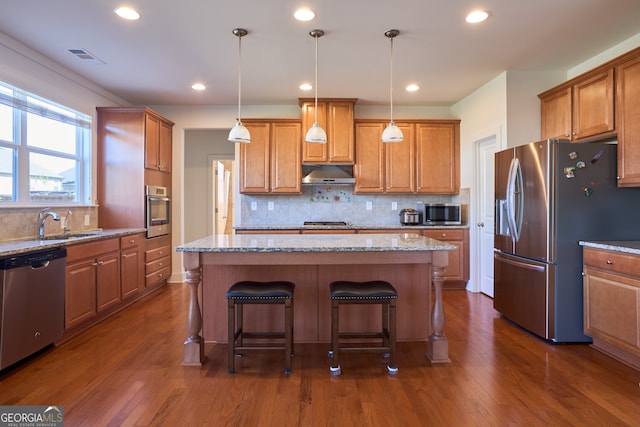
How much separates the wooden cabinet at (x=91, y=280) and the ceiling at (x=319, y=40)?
1.87m

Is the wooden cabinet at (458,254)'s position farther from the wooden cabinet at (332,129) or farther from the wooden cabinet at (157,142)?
the wooden cabinet at (157,142)

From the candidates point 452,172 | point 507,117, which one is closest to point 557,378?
point 507,117

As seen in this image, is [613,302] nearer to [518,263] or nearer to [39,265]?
[518,263]

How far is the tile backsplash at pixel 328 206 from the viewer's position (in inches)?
209

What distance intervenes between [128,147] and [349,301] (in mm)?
3558

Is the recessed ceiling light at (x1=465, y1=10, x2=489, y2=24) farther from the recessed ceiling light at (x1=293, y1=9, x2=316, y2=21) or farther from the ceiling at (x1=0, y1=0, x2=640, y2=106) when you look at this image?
the recessed ceiling light at (x1=293, y1=9, x2=316, y2=21)

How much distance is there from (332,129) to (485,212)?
2331mm

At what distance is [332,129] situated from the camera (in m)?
4.96

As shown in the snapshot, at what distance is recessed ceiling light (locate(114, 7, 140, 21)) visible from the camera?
8.76 ft

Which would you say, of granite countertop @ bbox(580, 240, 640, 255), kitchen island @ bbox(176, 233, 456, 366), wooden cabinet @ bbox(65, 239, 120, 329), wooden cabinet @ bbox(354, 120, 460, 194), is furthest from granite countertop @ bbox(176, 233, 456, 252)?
wooden cabinet @ bbox(354, 120, 460, 194)

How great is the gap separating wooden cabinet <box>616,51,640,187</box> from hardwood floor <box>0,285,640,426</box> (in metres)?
1.44

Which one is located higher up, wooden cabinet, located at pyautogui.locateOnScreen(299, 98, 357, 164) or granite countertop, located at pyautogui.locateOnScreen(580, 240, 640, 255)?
wooden cabinet, located at pyautogui.locateOnScreen(299, 98, 357, 164)

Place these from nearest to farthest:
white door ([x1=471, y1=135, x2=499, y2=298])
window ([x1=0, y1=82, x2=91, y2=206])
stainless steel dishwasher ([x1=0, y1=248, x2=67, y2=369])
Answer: stainless steel dishwasher ([x1=0, y1=248, x2=67, y2=369]) < window ([x1=0, y1=82, x2=91, y2=206]) < white door ([x1=471, y1=135, x2=499, y2=298])

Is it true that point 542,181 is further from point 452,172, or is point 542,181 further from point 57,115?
point 57,115
